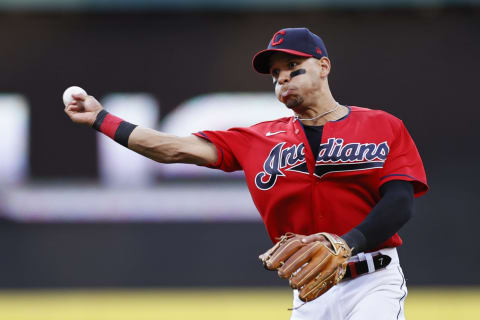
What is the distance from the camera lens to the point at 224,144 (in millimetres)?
3340

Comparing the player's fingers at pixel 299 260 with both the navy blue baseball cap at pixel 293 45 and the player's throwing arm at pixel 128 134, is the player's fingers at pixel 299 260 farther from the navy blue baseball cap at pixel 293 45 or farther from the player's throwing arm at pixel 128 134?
the navy blue baseball cap at pixel 293 45

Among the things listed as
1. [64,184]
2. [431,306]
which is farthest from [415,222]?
[64,184]

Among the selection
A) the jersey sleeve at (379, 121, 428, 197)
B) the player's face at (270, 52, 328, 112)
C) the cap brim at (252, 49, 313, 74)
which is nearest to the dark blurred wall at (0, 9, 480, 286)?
the cap brim at (252, 49, 313, 74)

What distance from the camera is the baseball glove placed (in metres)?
2.78

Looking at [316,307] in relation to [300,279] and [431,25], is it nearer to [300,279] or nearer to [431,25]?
[300,279]

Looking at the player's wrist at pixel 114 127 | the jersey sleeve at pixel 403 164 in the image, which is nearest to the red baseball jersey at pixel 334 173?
the jersey sleeve at pixel 403 164

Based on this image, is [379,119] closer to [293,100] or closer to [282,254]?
[293,100]

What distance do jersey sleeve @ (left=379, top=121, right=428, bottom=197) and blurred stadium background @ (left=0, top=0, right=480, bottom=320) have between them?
443cm

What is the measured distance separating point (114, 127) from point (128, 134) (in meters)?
0.07

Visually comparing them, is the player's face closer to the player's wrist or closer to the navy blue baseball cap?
the navy blue baseball cap

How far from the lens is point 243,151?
10.9ft

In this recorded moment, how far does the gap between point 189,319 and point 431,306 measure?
91.3 inches

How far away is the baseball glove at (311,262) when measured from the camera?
278 centimetres

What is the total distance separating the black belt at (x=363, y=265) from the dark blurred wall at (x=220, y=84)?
4534mm
